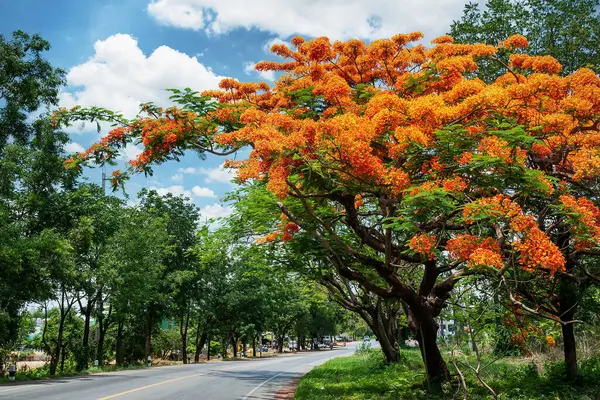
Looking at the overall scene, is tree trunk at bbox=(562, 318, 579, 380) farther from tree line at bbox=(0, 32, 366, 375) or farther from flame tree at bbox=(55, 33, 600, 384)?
tree line at bbox=(0, 32, 366, 375)

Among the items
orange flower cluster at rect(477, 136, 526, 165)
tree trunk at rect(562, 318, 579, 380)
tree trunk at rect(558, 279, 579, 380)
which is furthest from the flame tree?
tree trunk at rect(562, 318, 579, 380)

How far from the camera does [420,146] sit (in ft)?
23.2

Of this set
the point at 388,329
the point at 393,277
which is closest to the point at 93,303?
the point at 388,329

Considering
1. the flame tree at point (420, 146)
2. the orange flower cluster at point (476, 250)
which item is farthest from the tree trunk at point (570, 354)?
the orange flower cluster at point (476, 250)

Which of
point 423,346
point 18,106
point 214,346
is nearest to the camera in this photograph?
point 423,346

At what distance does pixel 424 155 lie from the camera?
25.2ft

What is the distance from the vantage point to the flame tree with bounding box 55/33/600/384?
682 centimetres

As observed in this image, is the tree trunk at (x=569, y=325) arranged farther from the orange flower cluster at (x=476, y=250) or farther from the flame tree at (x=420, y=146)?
the orange flower cluster at (x=476, y=250)

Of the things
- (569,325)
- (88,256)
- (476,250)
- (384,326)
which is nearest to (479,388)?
(569,325)

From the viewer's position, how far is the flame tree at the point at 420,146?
6.82m

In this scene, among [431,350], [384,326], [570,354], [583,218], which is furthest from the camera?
[384,326]

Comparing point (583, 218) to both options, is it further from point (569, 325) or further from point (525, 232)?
point (569, 325)

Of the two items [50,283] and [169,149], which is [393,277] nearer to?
[169,149]

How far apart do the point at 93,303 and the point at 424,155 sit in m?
23.5
